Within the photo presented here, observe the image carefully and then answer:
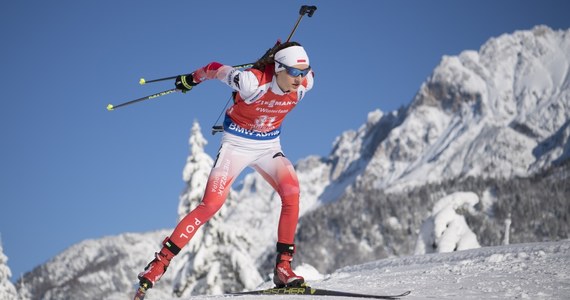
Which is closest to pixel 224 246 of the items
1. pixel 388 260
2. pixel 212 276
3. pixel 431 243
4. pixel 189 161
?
pixel 212 276

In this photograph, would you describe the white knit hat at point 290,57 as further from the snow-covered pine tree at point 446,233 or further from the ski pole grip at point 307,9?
the snow-covered pine tree at point 446,233

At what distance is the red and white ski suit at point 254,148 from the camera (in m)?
7.93

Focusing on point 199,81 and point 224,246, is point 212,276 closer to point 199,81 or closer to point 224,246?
point 224,246

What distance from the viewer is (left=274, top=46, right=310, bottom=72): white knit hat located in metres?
7.91

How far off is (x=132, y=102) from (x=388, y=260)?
679 centimetres

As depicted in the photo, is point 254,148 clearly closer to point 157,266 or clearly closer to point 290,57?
point 290,57

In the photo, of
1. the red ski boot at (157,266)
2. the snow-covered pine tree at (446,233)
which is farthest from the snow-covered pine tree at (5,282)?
the red ski boot at (157,266)

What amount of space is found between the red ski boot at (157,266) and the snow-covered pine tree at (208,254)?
17.8m

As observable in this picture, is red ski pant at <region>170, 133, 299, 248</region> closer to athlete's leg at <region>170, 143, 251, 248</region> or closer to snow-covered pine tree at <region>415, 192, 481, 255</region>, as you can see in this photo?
athlete's leg at <region>170, 143, 251, 248</region>

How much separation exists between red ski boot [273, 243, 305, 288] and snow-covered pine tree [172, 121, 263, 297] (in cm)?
1740

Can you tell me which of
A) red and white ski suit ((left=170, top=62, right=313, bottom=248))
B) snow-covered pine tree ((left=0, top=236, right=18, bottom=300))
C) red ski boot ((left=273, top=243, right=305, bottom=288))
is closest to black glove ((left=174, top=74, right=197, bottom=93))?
red and white ski suit ((left=170, top=62, right=313, bottom=248))

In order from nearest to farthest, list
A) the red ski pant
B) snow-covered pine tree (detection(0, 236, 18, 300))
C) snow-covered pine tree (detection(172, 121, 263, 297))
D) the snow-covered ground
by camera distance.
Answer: the snow-covered ground < the red ski pant < snow-covered pine tree (detection(0, 236, 18, 300)) < snow-covered pine tree (detection(172, 121, 263, 297))

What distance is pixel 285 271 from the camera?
26.9 feet

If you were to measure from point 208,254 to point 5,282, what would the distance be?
295 inches
